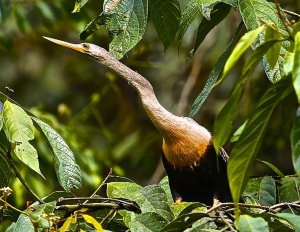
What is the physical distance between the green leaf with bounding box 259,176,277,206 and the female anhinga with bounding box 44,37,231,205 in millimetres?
301

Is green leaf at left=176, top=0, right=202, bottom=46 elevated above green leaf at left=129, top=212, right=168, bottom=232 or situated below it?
above

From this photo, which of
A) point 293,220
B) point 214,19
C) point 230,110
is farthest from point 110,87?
point 230,110

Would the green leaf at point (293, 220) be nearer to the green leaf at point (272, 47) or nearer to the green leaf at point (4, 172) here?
the green leaf at point (272, 47)

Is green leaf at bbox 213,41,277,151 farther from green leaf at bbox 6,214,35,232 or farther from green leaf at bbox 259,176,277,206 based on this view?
green leaf at bbox 259,176,277,206

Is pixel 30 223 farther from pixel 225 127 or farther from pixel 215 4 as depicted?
pixel 215 4

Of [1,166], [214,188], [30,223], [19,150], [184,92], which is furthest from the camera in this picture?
[184,92]

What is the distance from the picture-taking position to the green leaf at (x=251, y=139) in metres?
1.63

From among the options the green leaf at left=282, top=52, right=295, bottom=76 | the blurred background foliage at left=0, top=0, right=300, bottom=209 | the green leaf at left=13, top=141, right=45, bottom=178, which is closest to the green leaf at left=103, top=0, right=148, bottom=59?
the green leaf at left=13, top=141, right=45, bottom=178

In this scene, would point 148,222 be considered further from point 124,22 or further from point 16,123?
point 124,22

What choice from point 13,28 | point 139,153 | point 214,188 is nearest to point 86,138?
point 139,153

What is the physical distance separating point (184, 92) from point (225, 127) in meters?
4.37

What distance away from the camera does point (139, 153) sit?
6.53 metres

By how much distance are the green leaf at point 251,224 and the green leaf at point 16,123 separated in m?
0.74

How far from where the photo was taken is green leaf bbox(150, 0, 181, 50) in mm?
2471
